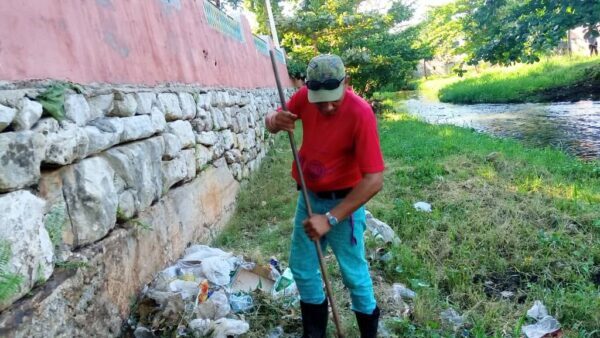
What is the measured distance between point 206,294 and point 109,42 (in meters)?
1.79

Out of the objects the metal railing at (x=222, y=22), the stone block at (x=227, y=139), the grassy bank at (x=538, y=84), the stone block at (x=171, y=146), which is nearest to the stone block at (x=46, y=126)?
the stone block at (x=171, y=146)

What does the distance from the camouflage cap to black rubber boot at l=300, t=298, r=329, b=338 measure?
1199 mm

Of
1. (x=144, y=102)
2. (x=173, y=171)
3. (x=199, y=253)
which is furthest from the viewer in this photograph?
(x=173, y=171)

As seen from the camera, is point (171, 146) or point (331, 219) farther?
point (171, 146)

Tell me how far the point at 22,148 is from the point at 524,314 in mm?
3020

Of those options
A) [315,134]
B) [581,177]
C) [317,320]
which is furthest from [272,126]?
[581,177]

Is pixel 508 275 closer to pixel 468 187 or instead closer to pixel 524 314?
pixel 524 314

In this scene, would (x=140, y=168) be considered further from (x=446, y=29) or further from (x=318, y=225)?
(x=446, y=29)

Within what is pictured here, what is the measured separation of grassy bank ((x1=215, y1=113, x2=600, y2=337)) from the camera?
310cm

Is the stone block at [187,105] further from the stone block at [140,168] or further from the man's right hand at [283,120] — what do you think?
the man's right hand at [283,120]

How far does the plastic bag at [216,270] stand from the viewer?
3.30 metres

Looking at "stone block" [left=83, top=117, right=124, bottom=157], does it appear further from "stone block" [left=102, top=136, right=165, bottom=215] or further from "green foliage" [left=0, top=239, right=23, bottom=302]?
"green foliage" [left=0, top=239, right=23, bottom=302]

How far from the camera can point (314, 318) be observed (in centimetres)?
278

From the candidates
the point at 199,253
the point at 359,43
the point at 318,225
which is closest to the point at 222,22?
the point at 199,253
